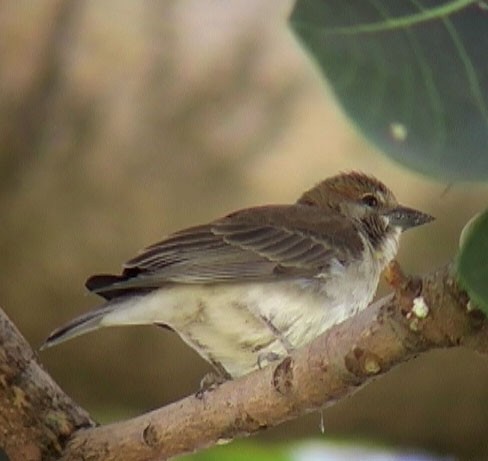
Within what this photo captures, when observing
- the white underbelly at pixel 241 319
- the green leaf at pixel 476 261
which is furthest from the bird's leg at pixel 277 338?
the green leaf at pixel 476 261

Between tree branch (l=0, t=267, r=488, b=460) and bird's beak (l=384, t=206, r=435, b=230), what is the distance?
641 millimetres

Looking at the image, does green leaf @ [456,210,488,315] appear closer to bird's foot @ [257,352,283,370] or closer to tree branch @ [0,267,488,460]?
tree branch @ [0,267,488,460]

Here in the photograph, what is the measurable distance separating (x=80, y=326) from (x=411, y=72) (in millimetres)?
957

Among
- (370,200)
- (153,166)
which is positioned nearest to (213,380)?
(153,166)

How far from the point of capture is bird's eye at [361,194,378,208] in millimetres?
1968

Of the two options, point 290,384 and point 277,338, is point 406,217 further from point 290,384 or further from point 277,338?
point 290,384

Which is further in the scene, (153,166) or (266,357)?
(153,166)

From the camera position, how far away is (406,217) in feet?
5.69

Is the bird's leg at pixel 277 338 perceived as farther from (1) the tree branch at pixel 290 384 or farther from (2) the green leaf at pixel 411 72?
(2) the green leaf at pixel 411 72

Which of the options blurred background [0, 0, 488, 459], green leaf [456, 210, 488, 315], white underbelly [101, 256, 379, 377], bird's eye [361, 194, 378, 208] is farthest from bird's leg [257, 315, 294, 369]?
green leaf [456, 210, 488, 315]

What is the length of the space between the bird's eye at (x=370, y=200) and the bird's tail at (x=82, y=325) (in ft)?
2.07

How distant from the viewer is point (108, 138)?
1728 millimetres

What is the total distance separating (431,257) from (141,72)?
0.55 meters

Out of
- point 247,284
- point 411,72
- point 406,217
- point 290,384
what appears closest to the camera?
point 411,72
